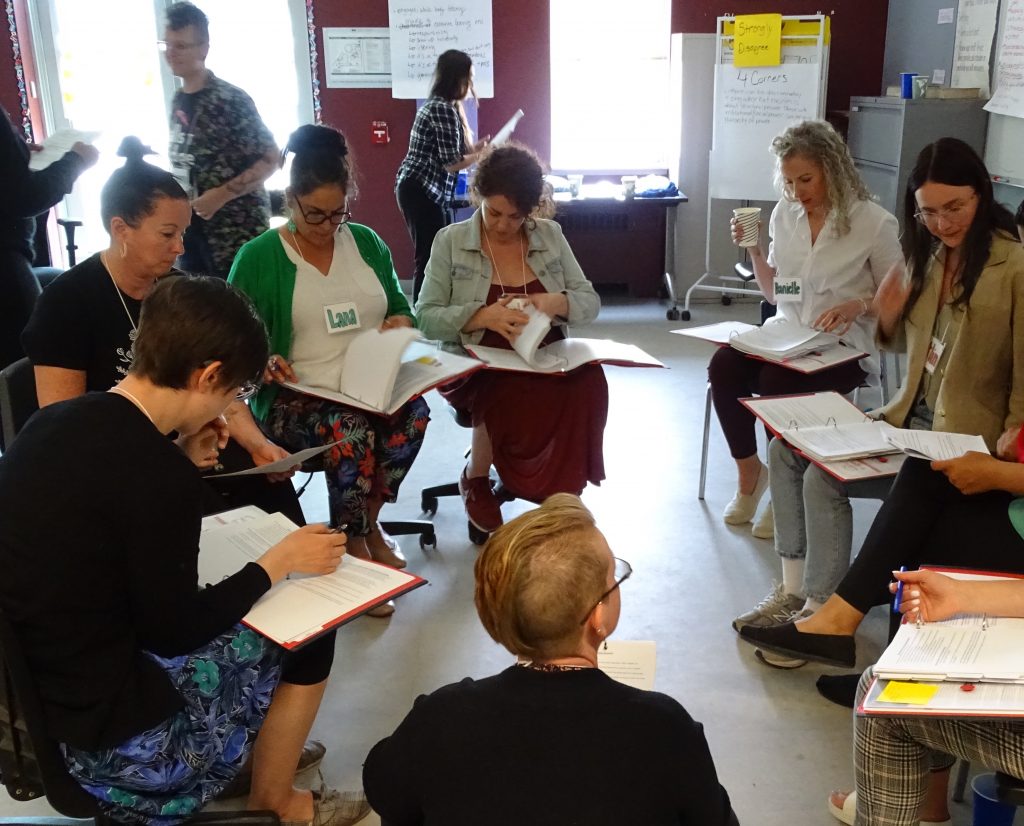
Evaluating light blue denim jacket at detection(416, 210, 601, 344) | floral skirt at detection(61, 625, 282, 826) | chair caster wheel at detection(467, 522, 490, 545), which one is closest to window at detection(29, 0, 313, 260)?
light blue denim jacket at detection(416, 210, 601, 344)

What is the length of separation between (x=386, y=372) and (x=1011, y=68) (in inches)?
133

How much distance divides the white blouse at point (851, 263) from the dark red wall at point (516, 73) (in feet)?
11.9

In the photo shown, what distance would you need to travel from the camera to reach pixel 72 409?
137 centimetres

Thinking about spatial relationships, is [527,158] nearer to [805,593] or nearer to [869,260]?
[869,260]

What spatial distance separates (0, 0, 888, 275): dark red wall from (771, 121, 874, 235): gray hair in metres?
3.64

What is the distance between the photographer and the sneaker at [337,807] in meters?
1.83

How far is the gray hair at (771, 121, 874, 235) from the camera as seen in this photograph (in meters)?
2.94

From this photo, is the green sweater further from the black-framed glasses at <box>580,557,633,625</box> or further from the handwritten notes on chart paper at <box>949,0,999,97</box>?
the handwritten notes on chart paper at <box>949,0,999,97</box>

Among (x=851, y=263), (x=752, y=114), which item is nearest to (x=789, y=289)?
(x=851, y=263)

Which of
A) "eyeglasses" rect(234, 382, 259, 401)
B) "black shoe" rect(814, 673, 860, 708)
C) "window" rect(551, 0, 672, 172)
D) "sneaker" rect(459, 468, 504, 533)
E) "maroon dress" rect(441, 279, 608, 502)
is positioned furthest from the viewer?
"window" rect(551, 0, 672, 172)

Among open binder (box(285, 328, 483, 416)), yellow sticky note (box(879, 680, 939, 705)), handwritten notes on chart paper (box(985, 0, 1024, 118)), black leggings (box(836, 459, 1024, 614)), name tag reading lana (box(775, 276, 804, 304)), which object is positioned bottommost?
black leggings (box(836, 459, 1024, 614))

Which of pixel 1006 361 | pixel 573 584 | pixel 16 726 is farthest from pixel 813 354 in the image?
pixel 16 726

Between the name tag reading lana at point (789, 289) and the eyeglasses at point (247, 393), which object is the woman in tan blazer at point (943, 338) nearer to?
the name tag reading lana at point (789, 289)

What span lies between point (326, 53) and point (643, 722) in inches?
236
